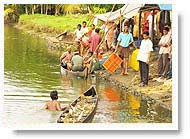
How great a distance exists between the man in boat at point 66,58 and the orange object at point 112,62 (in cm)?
26

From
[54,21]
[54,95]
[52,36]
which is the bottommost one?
[54,95]

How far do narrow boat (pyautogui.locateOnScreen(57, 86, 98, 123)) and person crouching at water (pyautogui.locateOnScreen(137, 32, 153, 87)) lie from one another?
37 centimetres

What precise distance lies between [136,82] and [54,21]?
770mm

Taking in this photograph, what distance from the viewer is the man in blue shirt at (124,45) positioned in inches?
174

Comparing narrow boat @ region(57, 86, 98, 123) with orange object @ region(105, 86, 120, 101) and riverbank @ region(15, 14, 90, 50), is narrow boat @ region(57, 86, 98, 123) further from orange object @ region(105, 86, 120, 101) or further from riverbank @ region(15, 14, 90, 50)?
riverbank @ region(15, 14, 90, 50)

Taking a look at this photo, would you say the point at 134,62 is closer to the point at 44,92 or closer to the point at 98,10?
the point at 98,10

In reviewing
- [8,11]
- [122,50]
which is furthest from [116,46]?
[8,11]

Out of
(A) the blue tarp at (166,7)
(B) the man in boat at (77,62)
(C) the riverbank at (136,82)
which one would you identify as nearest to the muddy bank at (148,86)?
(C) the riverbank at (136,82)

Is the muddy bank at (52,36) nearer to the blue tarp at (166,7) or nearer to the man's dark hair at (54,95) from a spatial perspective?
the man's dark hair at (54,95)

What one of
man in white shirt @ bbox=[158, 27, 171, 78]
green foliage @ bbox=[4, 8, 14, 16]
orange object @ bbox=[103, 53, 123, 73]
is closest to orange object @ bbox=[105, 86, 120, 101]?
orange object @ bbox=[103, 53, 123, 73]

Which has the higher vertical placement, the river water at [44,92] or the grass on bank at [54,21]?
the grass on bank at [54,21]

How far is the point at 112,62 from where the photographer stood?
14.6 feet

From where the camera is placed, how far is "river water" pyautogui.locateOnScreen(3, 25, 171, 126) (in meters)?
4.33
